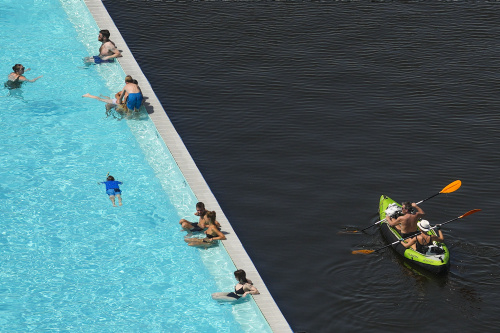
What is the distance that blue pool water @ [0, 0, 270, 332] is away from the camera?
61.4 feet

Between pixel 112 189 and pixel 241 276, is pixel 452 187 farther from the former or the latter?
pixel 112 189

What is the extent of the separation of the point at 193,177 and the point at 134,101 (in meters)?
4.16

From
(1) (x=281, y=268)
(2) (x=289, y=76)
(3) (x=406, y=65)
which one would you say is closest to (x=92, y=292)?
(1) (x=281, y=268)

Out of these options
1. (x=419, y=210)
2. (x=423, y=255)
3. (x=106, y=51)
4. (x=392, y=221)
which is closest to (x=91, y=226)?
(x=392, y=221)

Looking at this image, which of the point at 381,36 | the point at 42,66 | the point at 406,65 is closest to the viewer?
the point at 42,66

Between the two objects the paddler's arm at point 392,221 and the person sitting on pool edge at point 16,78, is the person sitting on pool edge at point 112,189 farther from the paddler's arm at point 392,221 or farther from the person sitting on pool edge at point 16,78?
the paddler's arm at point 392,221

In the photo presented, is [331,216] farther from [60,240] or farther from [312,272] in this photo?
[60,240]

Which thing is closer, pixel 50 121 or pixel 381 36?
pixel 50 121

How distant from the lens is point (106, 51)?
2928cm

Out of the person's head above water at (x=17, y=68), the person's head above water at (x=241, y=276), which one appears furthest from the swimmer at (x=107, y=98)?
the person's head above water at (x=241, y=276)

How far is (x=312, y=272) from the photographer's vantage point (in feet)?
71.1

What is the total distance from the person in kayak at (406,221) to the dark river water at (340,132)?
2.20 feet

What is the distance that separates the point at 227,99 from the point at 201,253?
10.5 m

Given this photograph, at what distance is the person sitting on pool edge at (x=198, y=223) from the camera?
20.8 metres
